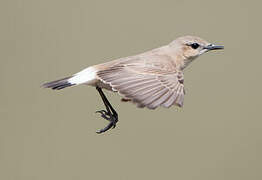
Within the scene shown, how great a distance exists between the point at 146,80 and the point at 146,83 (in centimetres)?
8

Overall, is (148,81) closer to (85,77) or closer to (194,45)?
(85,77)

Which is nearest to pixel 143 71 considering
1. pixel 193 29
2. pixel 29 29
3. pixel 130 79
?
pixel 130 79

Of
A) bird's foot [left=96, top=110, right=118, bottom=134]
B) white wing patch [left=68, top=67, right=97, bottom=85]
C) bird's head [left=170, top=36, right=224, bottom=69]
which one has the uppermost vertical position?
bird's head [left=170, top=36, right=224, bottom=69]

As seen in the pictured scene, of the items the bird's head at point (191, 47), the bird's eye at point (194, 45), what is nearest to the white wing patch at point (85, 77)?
the bird's head at point (191, 47)

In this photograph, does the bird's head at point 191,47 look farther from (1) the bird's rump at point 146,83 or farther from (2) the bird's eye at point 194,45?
(1) the bird's rump at point 146,83

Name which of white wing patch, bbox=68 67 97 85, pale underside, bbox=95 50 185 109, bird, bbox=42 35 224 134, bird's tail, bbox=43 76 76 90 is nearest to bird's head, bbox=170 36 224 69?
bird, bbox=42 35 224 134

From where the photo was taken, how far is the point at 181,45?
23.2 feet

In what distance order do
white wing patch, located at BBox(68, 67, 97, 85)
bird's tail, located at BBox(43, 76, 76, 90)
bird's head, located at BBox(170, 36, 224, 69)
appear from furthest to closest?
bird's head, located at BBox(170, 36, 224, 69)
bird's tail, located at BBox(43, 76, 76, 90)
white wing patch, located at BBox(68, 67, 97, 85)

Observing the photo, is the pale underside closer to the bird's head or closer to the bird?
the bird

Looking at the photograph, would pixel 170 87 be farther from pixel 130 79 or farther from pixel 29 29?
pixel 29 29

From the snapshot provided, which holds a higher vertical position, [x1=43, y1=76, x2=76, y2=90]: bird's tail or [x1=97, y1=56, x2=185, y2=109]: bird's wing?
[x1=43, y1=76, x2=76, y2=90]: bird's tail

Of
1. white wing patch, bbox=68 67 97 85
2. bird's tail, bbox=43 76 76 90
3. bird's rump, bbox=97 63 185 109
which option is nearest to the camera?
bird's rump, bbox=97 63 185 109

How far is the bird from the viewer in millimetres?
5703

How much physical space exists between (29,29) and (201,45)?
12.3 ft
